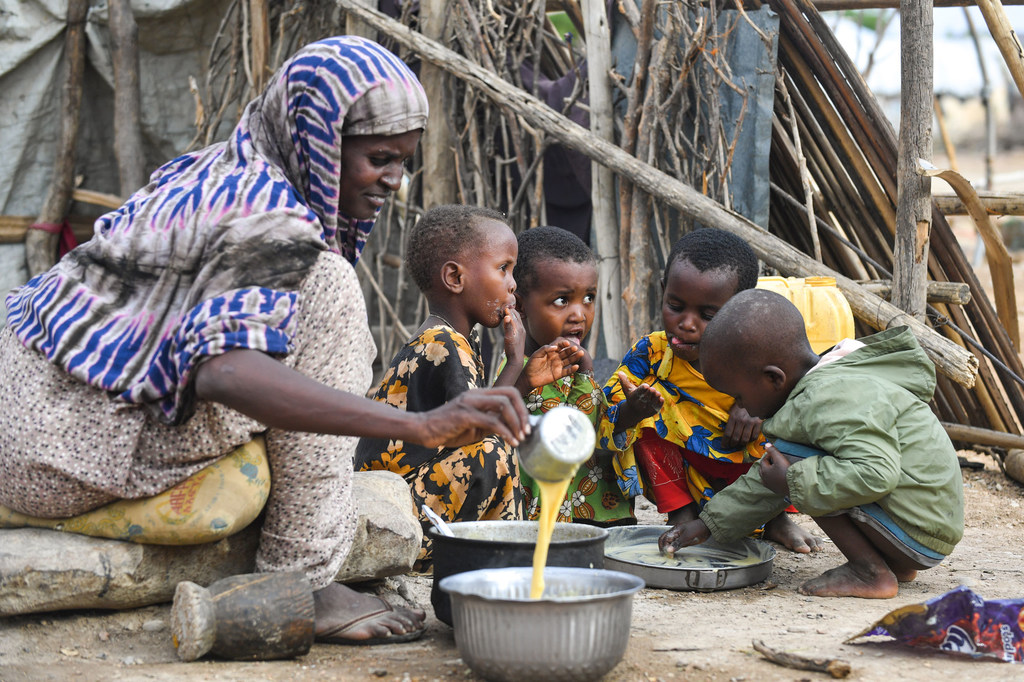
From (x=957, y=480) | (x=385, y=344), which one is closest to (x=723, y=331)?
(x=957, y=480)

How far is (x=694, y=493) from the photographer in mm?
3553

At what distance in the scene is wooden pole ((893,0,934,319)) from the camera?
3955 millimetres

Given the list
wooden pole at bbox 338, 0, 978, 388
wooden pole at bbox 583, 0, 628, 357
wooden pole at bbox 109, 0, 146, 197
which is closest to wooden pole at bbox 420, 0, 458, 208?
wooden pole at bbox 338, 0, 978, 388

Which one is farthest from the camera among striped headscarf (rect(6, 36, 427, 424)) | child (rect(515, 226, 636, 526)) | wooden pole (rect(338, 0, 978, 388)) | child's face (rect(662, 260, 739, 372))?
wooden pole (rect(338, 0, 978, 388))

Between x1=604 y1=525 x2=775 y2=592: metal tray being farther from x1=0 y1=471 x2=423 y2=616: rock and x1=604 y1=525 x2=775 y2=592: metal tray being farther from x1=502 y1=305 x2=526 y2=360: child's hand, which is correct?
x1=0 y1=471 x2=423 y2=616: rock

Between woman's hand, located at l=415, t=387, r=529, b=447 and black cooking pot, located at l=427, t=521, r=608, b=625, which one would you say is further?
black cooking pot, located at l=427, t=521, r=608, b=625

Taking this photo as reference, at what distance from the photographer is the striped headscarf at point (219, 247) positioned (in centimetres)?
199

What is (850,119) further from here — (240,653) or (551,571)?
(240,653)

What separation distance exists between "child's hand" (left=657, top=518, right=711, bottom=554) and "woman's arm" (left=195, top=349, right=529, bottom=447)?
1.28 metres

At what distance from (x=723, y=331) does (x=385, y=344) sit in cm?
306

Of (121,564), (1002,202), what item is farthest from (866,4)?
(121,564)

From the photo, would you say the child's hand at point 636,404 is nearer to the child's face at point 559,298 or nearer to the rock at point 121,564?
the child's face at point 559,298

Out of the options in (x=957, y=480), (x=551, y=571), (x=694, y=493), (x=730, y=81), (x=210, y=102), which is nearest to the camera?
(x=551, y=571)

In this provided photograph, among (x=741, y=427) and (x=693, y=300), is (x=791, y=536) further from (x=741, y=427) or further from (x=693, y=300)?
(x=693, y=300)
